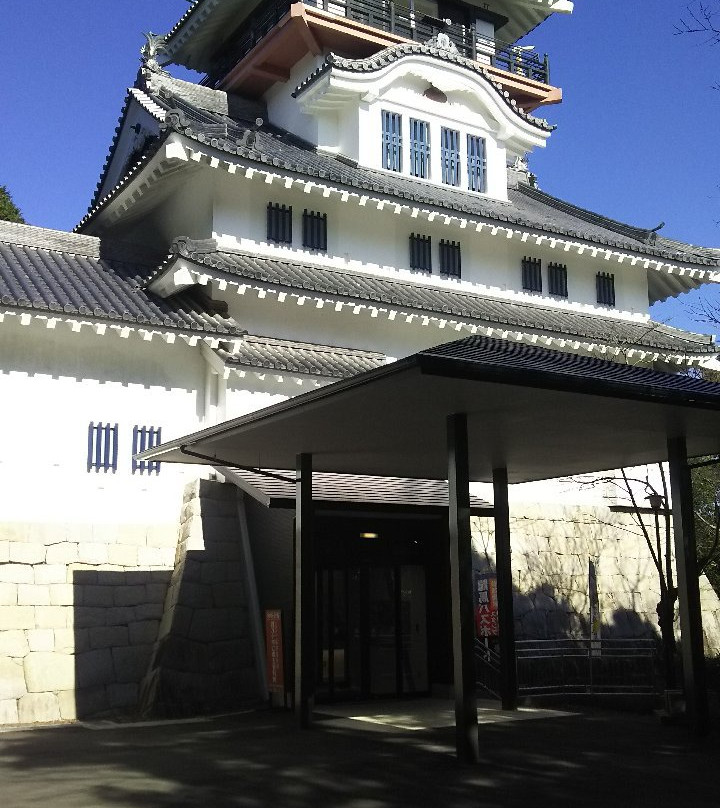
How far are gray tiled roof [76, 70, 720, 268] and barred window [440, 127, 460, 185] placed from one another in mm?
451

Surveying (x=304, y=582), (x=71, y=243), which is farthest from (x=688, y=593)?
(x=71, y=243)

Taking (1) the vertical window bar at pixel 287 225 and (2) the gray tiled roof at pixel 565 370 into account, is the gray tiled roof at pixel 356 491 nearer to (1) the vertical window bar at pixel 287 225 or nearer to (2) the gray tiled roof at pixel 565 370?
(2) the gray tiled roof at pixel 565 370

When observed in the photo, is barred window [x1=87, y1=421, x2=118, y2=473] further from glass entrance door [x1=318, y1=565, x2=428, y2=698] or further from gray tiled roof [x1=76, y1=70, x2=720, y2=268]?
gray tiled roof [x1=76, y1=70, x2=720, y2=268]

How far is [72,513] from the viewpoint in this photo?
704 inches

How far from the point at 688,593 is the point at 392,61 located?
18346mm

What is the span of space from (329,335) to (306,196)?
359 centimetres

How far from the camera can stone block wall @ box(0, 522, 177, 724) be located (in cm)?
1574

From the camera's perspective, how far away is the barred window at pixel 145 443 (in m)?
18.7

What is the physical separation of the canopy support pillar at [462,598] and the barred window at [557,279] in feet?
54.2

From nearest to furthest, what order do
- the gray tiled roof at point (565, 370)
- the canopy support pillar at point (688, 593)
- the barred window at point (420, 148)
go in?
the gray tiled roof at point (565, 370), the canopy support pillar at point (688, 593), the barred window at point (420, 148)

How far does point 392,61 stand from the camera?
84.6ft

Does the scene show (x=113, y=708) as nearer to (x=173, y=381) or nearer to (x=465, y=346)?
(x=173, y=381)

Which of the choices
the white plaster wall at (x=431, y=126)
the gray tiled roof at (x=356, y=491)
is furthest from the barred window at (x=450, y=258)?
the gray tiled roof at (x=356, y=491)

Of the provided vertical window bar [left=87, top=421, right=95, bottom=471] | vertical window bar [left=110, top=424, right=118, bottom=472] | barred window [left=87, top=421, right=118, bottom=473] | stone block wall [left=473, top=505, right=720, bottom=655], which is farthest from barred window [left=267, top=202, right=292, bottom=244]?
stone block wall [left=473, top=505, right=720, bottom=655]
